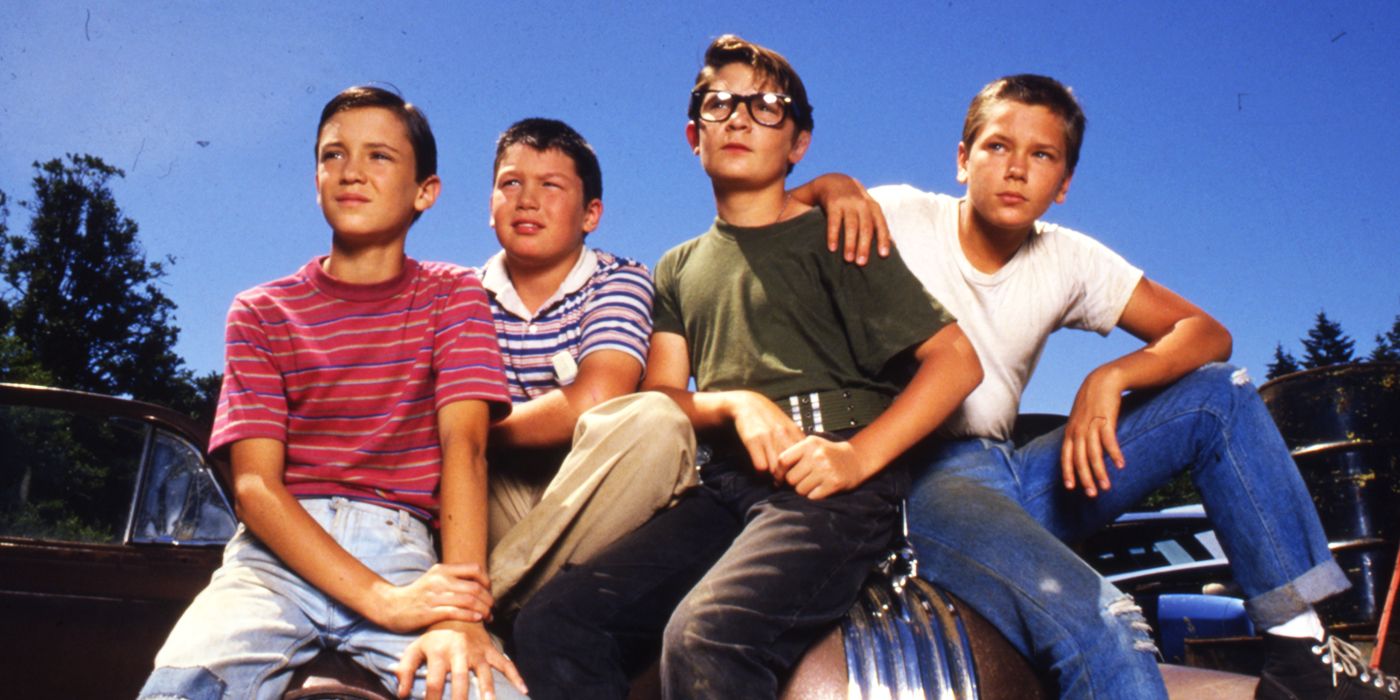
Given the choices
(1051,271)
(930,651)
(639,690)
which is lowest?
(639,690)

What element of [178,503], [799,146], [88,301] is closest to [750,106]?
[799,146]

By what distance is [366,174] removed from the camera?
2391 mm

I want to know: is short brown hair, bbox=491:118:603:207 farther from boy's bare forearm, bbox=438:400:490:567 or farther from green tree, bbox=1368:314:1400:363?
green tree, bbox=1368:314:1400:363

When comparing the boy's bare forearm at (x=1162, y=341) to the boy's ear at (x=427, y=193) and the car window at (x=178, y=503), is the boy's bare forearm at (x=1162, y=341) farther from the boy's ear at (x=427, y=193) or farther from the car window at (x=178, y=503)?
the car window at (x=178, y=503)

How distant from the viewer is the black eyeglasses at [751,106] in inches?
105

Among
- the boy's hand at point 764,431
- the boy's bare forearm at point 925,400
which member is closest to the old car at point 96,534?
the boy's hand at point 764,431

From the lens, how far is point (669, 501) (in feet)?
7.43

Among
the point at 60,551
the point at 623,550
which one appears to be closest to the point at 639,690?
the point at 623,550

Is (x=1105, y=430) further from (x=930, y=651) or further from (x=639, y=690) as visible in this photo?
(x=639, y=690)

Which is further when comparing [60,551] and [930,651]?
[60,551]

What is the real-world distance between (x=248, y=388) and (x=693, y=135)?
132cm

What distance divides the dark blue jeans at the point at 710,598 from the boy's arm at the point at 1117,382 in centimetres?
47

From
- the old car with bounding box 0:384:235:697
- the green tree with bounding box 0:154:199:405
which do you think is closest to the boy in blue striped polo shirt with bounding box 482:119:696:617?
the old car with bounding box 0:384:235:697

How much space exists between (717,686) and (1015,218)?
4.88ft
